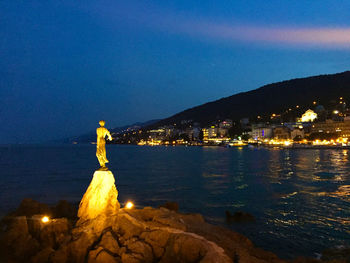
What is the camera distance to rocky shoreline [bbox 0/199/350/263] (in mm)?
7480

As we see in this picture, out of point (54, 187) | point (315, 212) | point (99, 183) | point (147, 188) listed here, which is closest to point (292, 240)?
point (315, 212)

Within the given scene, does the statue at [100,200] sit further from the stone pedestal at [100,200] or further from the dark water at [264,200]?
the dark water at [264,200]

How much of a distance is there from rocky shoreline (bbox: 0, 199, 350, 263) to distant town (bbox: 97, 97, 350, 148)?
99.8 metres

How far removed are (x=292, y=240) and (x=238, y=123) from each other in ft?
540

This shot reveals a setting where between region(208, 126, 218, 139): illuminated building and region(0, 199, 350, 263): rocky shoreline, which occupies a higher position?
region(208, 126, 218, 139): illuminated building

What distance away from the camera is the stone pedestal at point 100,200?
9555mm

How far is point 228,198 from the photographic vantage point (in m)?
18.9

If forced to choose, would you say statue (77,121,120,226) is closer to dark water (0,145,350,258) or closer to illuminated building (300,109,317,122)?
dark water (0,145,350,258)

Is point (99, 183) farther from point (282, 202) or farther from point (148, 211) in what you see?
point (282, 202)

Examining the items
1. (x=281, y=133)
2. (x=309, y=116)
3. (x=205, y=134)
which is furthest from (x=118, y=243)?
(x=205, y=134)

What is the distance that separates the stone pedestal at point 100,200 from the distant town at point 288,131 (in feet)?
328

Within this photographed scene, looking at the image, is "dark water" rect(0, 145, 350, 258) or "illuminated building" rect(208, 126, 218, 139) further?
"illuminated building" rect(208, 126, 218, 139)

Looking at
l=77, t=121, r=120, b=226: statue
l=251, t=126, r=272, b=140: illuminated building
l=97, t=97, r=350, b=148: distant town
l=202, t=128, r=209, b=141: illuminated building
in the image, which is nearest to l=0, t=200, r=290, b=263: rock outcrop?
l=77, t=121, r=120, b=226: statue

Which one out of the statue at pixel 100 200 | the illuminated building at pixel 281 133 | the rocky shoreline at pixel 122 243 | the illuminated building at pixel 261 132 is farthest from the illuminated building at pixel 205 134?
the rocky shoreline at pixel 122 243
